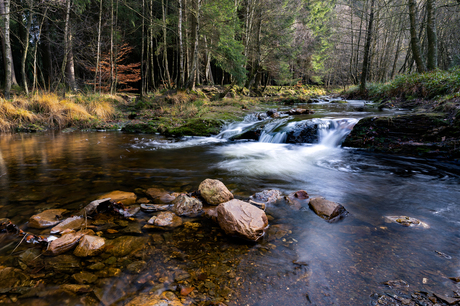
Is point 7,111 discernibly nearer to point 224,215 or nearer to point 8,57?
point 8,57

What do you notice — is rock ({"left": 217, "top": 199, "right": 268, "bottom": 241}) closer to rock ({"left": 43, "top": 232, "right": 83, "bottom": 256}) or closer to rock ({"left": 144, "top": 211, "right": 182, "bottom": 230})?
rock ({"left": 144, "top": 211, "right": 182, "bottom": 230})

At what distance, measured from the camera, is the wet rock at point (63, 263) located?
1918mm

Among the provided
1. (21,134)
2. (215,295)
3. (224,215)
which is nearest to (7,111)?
(21,134)

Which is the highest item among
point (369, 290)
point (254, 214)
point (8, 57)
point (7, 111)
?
Result: point (8, 57)

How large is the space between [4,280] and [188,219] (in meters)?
1.63

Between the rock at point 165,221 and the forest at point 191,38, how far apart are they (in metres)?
8.81

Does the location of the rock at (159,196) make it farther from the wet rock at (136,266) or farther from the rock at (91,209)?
the wet rock at (136,266)

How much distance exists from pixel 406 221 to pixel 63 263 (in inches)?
144

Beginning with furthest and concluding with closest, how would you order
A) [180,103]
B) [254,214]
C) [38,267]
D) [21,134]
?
1. [180,103]
2. [21,134]
3. [254,214]
4. [38,267]

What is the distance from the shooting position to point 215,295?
1.70m

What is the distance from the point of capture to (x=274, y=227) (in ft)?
8.77

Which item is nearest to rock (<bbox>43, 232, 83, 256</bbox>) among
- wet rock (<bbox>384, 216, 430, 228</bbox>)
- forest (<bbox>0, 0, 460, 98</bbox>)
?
wet rock (<bbox>384, 216, 430, 228</bbox>)

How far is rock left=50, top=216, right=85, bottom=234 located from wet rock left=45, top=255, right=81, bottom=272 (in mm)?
504

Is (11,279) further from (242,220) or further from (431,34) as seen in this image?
(431,34)
